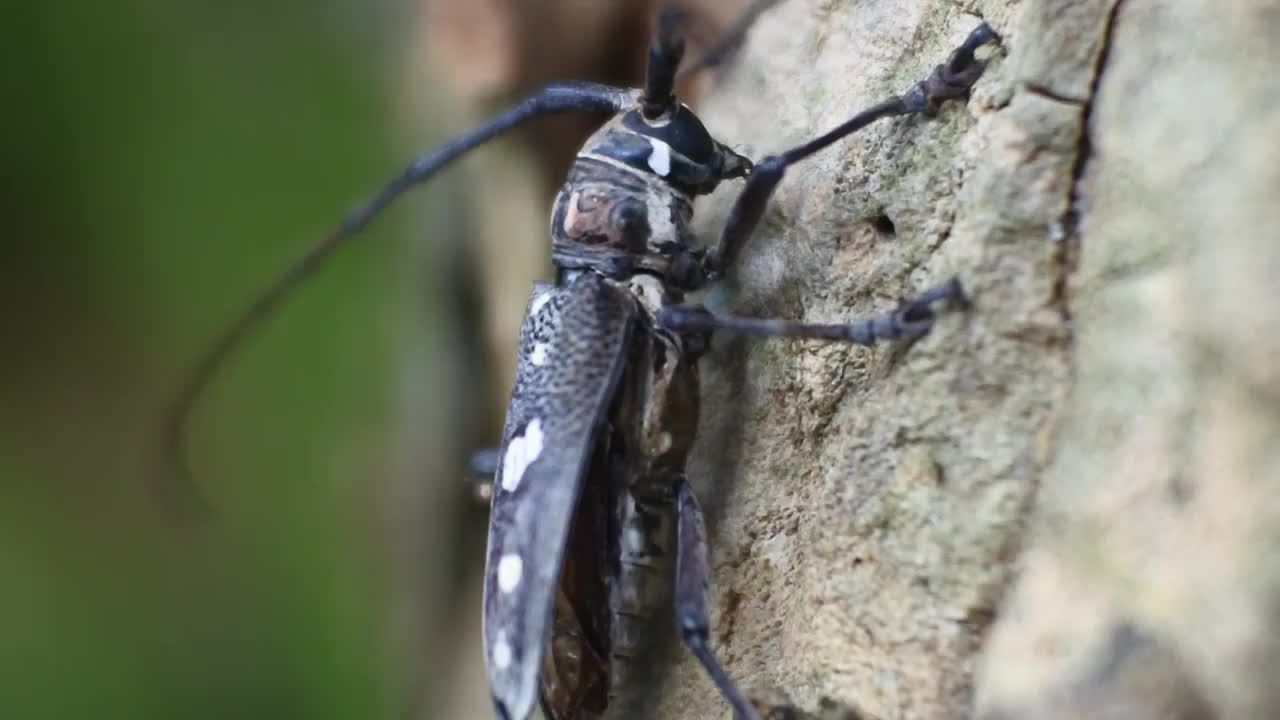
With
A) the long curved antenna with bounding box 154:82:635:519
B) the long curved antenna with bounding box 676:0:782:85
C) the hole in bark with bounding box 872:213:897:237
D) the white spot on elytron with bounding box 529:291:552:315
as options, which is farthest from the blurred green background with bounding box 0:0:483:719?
the hole in bark with bounding box 872:213:897:237

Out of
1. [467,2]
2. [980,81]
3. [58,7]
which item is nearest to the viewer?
[980,81]

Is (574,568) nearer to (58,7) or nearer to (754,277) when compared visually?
(754,277)

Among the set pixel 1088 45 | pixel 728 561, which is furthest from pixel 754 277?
pixel 1088 45

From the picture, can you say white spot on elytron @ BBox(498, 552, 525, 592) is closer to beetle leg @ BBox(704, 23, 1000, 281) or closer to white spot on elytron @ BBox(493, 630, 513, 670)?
white spot on elytron @ BBox(493, 630, 513, 670)

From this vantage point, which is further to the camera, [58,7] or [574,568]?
[58,7]

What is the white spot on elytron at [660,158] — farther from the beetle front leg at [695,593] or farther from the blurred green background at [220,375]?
the blurred green background at [220,375]

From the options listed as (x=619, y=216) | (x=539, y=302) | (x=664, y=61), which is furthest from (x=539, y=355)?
(x=664, y=61)

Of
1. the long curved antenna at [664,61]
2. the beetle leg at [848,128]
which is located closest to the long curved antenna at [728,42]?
the long curved antenna at [664,61]

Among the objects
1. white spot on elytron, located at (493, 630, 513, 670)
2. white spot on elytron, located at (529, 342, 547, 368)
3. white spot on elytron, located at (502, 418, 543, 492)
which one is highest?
white spot on elytron, located at (529, 342, 547, 368)
